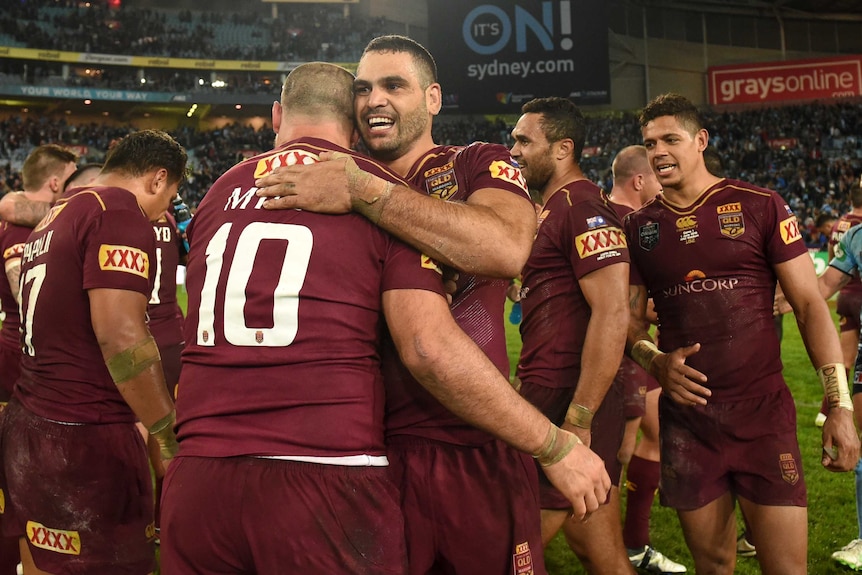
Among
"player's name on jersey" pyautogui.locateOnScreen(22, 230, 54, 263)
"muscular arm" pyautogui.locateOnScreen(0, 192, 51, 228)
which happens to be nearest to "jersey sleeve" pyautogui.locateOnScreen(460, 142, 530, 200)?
"player's name on jersey" pyautogui.locateOnScreen(22, 230, 54, 263)

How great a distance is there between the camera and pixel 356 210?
231cm

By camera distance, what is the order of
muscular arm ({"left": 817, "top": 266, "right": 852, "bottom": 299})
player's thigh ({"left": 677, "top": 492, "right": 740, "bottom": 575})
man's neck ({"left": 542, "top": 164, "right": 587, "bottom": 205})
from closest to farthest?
player's thigh ({"left": 677, "top": 492, "right": 740, "bottom": 575})
man's neck ({"left": 542, "top": 164, "right": 587, "bottom": 205})
muscular arm ({"left": 817, "top": 266, "right": 852, "bottom": 299})

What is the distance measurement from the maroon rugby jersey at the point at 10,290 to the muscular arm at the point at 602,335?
333cm

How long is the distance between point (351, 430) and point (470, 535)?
588 mm

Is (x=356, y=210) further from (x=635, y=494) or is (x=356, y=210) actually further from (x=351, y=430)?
(x=635, y=494)

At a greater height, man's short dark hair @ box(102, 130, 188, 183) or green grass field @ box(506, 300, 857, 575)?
man's short dark hair @ box(102, 130, 188, 183)

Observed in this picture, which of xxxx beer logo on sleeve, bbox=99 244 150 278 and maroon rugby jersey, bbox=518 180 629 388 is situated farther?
maroon rugby jersey, bbox=518 180 629 388

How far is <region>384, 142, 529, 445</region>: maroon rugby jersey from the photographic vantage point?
8.33 feet

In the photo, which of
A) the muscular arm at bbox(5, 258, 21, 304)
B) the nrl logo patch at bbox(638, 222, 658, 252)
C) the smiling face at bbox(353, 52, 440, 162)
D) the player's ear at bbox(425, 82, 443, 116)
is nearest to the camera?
the smiling face at bbox(353, 52, 440, 162)

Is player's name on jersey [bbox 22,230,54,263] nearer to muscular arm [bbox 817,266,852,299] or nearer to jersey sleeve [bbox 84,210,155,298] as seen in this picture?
jersey sleeve [bbox 84,210,155,298]

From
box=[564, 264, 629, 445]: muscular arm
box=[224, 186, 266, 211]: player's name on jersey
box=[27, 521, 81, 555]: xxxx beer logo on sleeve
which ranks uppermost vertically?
box=[224, 186, 266, 211]: player's name on jersey

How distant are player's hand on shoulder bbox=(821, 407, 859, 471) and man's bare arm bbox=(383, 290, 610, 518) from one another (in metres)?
1.71

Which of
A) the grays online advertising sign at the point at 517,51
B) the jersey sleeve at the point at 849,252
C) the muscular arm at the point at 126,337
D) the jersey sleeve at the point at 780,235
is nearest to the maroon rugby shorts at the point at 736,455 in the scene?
the jersey sleeve at the point at 780,235

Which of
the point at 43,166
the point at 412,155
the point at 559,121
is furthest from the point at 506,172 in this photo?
the point at 43,166
